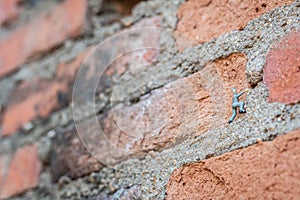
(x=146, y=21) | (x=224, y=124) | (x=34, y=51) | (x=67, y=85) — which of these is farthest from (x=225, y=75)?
(x=34, y=51)

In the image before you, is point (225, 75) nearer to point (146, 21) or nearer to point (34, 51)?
point (146, 21)

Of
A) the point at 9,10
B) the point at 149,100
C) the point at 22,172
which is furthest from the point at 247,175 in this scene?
the point at 9,10

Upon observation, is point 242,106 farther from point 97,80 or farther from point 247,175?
point 97,80

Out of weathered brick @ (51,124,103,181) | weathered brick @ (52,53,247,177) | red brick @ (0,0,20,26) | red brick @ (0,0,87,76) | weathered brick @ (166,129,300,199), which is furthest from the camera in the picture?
red brick @ (0,0,20,26)

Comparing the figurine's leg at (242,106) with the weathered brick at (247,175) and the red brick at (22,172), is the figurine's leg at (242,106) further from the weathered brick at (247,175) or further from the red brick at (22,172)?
the red brick at (22,172)

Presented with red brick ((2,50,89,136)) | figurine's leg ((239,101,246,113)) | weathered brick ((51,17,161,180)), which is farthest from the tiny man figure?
red brick ((2,50,89,136))

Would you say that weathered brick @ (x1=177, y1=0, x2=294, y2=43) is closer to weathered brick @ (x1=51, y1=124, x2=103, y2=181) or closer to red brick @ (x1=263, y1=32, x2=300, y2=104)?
red brick @ (x1=263, y1=32, x2=300, y2=104)

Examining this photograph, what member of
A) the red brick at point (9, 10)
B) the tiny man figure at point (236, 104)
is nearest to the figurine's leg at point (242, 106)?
the tiny man figure at point (236, 104)
